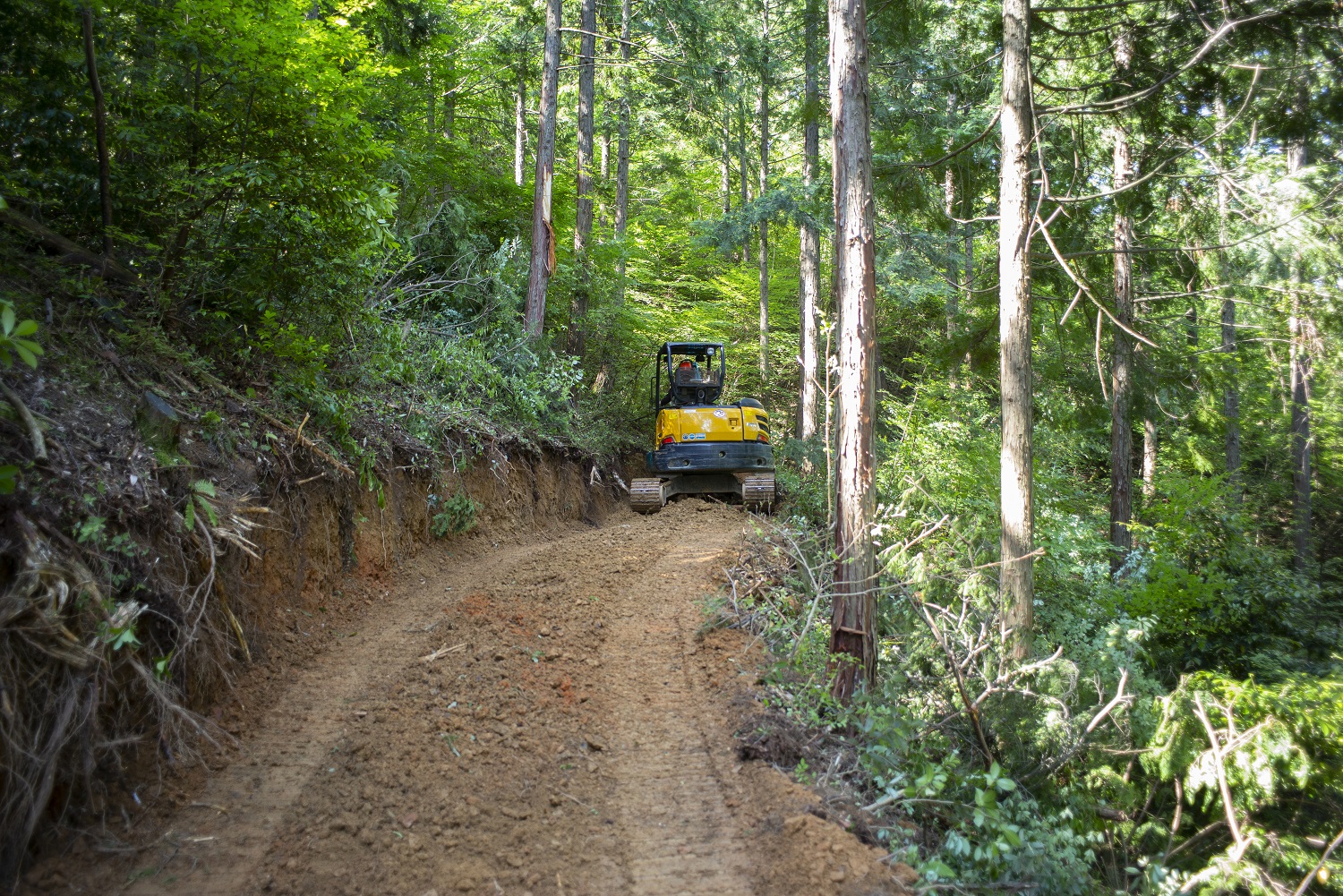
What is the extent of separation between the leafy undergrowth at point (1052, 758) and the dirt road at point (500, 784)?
485mm

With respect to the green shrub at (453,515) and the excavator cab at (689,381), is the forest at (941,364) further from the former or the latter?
the excavator cab at (689,381)

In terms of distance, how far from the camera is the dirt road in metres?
3.38

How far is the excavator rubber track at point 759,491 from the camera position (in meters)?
13.0

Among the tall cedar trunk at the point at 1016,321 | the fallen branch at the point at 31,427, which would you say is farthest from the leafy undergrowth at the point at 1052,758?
the fallen branch at the point at 31,427

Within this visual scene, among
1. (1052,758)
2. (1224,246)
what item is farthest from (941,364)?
(1052,758)

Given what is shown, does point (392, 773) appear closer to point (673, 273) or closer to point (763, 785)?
point (763, 785)

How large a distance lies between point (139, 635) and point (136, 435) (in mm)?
1241

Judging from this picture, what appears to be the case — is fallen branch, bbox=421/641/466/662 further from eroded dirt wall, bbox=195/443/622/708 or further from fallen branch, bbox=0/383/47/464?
fallen branch, bbox=0/383/47/464

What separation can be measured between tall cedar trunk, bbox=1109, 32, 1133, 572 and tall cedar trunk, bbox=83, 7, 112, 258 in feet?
33.4

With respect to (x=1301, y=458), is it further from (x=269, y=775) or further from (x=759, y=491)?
(x=269, y=775)

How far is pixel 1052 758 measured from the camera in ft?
17.3

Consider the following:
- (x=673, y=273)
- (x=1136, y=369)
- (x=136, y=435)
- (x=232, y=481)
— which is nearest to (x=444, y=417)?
(x=232, y=481)

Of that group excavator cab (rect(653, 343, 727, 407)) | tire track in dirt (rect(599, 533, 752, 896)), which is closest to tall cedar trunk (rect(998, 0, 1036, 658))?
tire track in dirt (rect(599, 533, 752, 896))

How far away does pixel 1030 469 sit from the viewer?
6.70 meters
